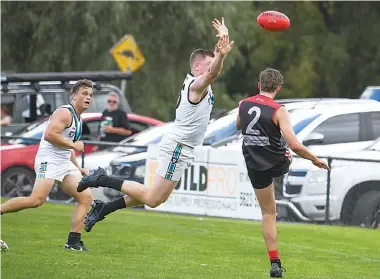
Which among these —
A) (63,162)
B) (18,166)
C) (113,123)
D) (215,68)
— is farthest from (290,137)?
(113,123)

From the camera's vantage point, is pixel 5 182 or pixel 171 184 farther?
pixel 5 182

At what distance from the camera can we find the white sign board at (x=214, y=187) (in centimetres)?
1884

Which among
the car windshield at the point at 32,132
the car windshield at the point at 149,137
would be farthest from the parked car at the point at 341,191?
the car windshield at the point at 32,132

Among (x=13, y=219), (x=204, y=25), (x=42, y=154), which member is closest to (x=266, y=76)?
(x=42, y=154)

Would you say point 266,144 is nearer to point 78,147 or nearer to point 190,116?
point 190,116

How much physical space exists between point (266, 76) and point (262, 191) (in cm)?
114

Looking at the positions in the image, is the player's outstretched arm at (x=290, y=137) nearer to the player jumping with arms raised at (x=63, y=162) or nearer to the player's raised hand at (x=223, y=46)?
the player's raised hand at (x=223, y=46)

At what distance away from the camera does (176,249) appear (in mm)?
13727

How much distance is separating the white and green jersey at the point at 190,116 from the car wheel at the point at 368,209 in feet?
20.9

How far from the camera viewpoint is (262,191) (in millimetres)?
11406

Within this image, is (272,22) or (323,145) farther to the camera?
(323,145)

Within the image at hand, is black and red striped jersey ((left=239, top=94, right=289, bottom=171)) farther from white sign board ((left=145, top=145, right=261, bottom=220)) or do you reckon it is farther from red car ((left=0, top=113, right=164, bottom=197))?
red car ((left=0, top=113, right=164, bottom=197))

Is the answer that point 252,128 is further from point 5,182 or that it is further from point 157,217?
point 5,182

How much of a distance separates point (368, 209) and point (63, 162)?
665 centimetres
